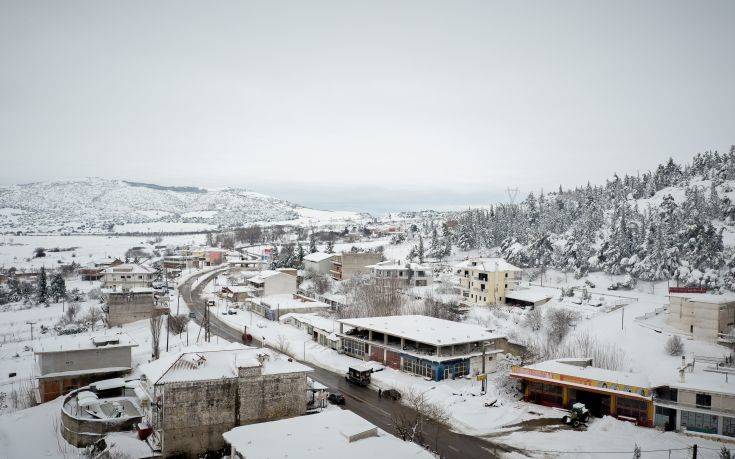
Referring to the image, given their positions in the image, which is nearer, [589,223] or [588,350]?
[588,350]

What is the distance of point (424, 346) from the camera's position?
37.5 metres

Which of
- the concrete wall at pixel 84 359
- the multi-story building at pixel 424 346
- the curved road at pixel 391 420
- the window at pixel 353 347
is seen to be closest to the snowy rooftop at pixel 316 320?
the window at pixel 353 347

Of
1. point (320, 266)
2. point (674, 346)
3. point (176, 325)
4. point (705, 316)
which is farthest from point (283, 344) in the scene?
point (705, 316)

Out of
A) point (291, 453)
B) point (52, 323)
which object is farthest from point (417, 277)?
point (291, 453)

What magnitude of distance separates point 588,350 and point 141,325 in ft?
162

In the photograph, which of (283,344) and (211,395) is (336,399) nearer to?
(211,395)

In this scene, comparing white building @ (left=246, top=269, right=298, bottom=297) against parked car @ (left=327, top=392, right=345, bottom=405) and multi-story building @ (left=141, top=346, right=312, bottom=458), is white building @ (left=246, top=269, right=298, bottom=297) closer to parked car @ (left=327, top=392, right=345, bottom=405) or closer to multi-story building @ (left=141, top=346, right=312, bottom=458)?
parked car @ (left=327, top=392, right=345, bottom=405)

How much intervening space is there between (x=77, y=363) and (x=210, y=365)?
17.6 metres

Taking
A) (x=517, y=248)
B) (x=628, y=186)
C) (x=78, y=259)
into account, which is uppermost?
(x=628, y=186)

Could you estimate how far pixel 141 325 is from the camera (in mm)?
57125

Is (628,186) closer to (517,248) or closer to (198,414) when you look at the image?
(517,248)

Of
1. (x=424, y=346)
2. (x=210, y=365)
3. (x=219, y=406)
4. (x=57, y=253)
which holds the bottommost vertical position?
(x=57, y=253)

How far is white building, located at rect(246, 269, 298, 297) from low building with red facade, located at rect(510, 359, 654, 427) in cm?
4496

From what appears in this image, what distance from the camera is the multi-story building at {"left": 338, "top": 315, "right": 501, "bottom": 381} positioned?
35656mm
